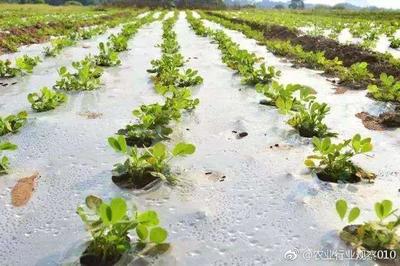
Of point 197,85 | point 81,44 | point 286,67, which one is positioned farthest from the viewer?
point 81,44

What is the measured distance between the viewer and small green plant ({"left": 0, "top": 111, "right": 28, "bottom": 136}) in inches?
139

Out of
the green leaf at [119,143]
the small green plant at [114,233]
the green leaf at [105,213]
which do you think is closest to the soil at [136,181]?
the green leaf at [119,143]

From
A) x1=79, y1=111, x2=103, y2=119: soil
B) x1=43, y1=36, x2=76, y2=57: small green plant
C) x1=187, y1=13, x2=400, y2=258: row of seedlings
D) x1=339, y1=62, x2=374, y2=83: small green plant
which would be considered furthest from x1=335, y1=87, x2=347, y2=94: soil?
x1=43, y1=36, x2=76, y2=57: small green plant

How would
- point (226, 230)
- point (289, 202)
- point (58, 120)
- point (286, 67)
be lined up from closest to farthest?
1. point (226, 230)
2. point (289, 202)
3. point (58, 120)
4. point (286, 67)

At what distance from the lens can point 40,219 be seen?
7.59 ft

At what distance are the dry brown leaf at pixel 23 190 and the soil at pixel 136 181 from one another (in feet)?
1.61

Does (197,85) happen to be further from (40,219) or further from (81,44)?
(81,44)

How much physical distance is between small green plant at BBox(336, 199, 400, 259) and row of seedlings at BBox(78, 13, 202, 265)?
83cm

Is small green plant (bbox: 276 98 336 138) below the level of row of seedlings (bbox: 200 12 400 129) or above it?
above

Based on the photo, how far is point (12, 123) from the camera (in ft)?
12.1

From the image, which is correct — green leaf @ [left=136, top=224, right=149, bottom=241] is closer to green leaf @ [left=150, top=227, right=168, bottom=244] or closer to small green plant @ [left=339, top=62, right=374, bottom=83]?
green leaf @ [left=150, top=227, right=168, bottom=244]

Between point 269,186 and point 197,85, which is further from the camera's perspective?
point 197,85

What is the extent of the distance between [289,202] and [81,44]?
8568 millimetres

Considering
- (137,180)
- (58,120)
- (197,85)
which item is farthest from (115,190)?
(197,85)
